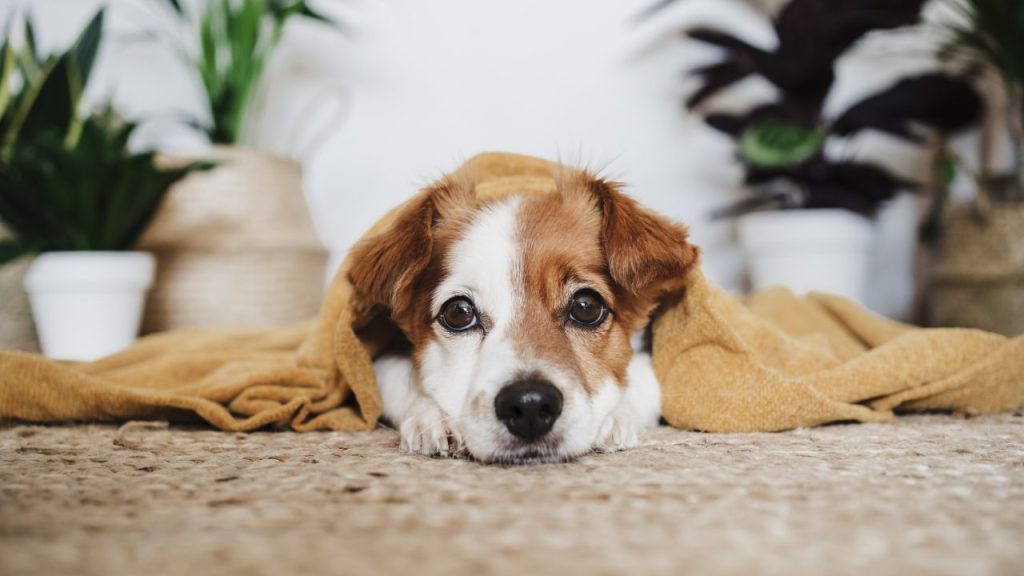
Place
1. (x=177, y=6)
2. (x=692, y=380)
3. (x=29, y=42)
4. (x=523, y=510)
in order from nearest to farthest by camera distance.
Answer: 1. (x=523, y=510)
2. (x=692, y=380)
3. (x=29, y=42)
4. (x=177, y=6)

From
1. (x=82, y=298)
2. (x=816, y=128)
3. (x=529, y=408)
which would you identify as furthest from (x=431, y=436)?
(x=816, y=128)

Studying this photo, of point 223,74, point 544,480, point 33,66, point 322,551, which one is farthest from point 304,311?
point 322,551

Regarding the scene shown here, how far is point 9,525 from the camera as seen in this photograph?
27.6 inches

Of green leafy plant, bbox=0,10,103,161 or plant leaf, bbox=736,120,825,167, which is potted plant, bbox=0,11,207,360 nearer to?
green leafy plant, bbox=0,10,103,161

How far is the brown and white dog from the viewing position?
41.6 inches

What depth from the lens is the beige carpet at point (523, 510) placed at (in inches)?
23.8

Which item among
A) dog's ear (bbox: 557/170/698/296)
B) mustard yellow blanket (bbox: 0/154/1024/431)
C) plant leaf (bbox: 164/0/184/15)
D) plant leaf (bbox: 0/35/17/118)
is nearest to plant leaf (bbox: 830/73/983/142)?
mustard yellow blanket (bbox: 0/154/1024/431)

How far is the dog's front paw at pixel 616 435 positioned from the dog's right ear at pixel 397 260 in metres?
0.45

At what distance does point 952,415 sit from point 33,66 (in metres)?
3.29

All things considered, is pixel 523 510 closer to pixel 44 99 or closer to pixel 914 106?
pixel 44 99

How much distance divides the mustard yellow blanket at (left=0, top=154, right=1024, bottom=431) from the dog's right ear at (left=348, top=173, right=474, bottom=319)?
3.1 inches

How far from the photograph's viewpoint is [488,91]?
3.26 meters

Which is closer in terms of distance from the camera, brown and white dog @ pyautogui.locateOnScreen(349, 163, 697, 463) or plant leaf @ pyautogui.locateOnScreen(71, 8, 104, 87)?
brown and white dog @ pyautogui.locateOnScreen(349, 163, 697, 463)

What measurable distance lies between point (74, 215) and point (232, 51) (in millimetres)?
935
